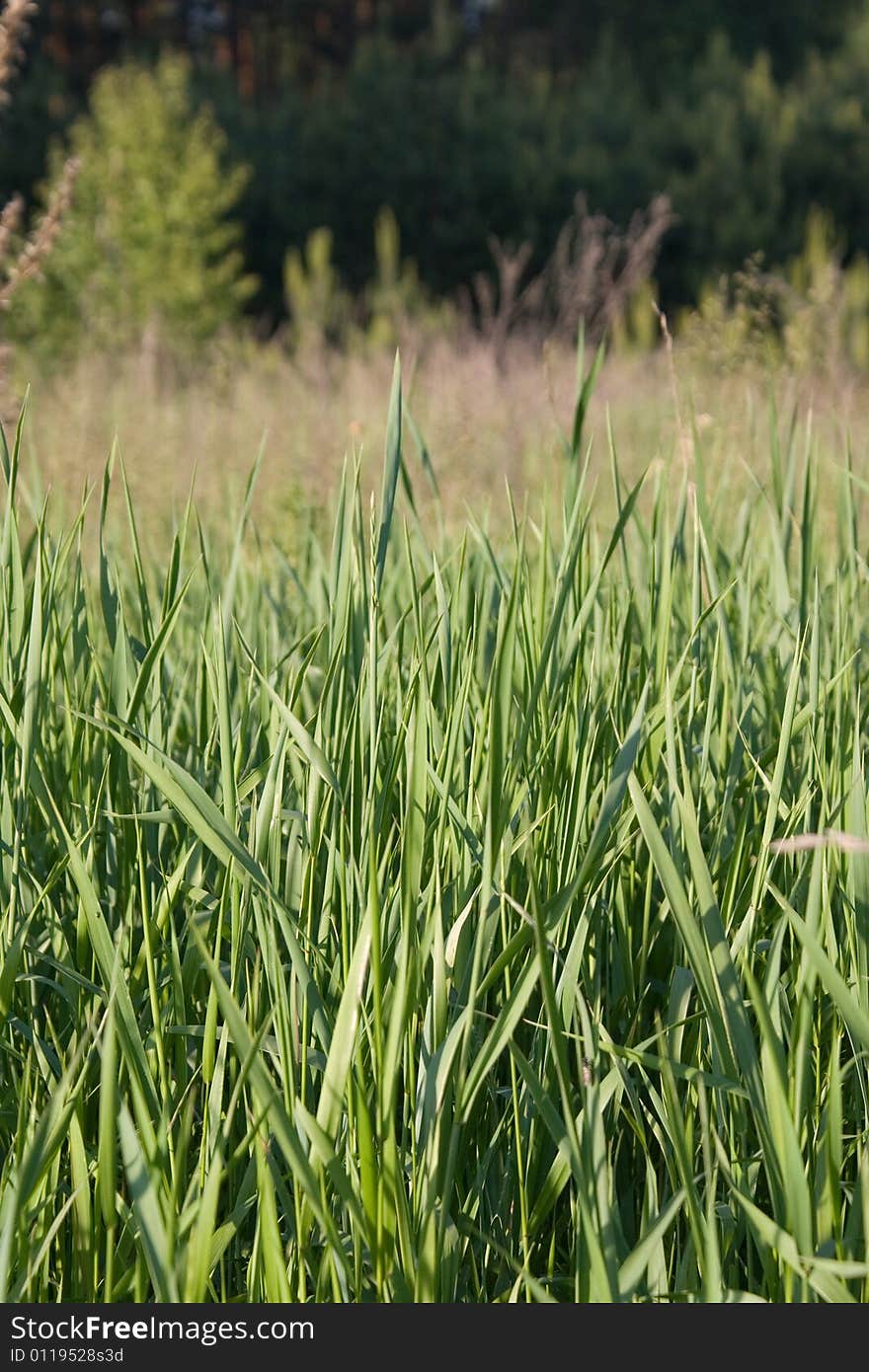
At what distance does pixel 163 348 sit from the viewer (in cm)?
677

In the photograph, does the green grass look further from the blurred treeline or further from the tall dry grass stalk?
the blurred treeline

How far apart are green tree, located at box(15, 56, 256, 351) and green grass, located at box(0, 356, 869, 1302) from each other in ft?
20.7

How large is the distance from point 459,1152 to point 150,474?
10.3 ft

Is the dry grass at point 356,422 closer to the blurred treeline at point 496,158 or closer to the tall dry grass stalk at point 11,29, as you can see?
the tall dry grass stalk at point 11,29

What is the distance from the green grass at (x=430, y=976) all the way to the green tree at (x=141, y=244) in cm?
630

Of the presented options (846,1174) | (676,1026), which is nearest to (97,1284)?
(676,1026)

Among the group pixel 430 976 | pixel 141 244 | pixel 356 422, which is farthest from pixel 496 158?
pixel 430 976

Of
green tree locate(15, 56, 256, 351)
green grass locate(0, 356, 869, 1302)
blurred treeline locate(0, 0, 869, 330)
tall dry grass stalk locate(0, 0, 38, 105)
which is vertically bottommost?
green grass locate(0, 356, 869, 1302)

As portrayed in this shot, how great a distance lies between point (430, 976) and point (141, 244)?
24.0 ft

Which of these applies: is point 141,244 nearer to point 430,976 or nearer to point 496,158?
point 496,158

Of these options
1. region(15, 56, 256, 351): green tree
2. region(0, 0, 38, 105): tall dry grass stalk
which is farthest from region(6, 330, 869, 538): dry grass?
region(15, 56, 256, 351): green tree

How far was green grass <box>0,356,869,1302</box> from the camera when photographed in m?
0.81

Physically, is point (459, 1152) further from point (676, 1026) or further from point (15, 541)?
point (15, 541)

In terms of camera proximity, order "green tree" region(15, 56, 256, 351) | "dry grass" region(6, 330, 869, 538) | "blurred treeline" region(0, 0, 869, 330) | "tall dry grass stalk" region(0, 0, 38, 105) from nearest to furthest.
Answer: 1. "tall dry grass stalk" region(0, 0, 38, 105)
2. "dry grass" region(6, 330, 869, 538)
3. "green tree" region(15, 56, 256, 351)
4. "blurred treeline" region(0, 0, 869, 330)
